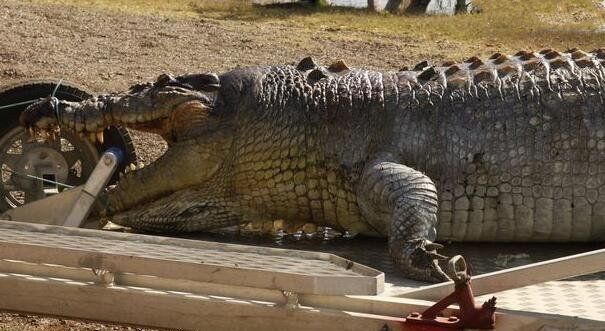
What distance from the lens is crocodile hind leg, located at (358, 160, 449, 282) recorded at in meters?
5.02

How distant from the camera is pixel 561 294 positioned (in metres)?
4.57

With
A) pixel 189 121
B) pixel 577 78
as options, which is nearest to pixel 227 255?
pixel 189 121

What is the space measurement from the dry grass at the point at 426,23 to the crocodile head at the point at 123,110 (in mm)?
7333

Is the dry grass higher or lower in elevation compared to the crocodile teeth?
lower

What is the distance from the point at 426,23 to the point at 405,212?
11.8 metres

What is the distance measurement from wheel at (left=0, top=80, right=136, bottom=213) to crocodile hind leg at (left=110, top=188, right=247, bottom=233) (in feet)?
1.41

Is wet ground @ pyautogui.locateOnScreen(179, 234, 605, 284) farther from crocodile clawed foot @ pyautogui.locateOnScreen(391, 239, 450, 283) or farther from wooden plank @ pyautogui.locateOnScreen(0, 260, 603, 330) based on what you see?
wooden plank @ pyautogui.locateOnScreen(0, 260, 603, 330)

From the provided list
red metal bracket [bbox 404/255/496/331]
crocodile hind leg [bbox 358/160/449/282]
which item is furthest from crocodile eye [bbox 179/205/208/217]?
red metal bracket [bbox 404/255/496/331]

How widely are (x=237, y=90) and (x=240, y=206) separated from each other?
0.58m

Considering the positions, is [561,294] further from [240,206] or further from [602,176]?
[240,206]

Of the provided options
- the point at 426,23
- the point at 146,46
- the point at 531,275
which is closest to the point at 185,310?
the point at 531,275

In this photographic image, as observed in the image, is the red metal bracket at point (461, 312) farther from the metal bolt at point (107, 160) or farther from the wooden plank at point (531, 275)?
the metal bolt at point (107, 160)

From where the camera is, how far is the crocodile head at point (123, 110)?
5.77 meters

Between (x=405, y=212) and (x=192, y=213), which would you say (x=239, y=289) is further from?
(x=192, y=213)
